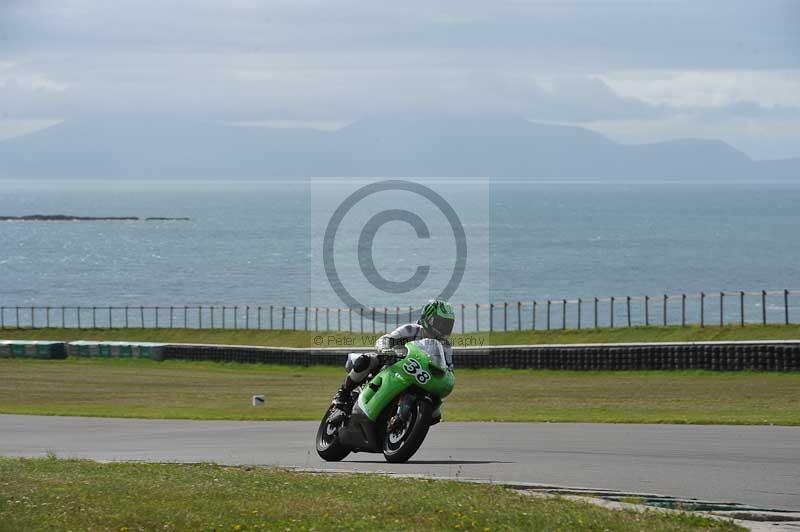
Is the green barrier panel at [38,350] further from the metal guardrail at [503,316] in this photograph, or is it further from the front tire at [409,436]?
the front tire at [409,436]

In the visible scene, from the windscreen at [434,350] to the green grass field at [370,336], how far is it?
107 ft

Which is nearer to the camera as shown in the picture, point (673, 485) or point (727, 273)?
point (673, 485)

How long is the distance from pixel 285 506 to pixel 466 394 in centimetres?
2762

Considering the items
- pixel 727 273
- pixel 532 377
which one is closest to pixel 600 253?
pixel 727 273

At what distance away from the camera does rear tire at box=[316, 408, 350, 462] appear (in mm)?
16109

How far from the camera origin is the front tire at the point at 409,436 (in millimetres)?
14703

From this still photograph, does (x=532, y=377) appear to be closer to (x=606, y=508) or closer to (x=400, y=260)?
(x=606, y=508)

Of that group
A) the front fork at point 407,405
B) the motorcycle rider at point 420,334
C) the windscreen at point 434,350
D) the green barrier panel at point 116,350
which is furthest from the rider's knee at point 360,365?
the green barrier panel at point 116,350

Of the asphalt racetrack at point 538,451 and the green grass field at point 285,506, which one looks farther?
the asphalt racetrack at point 538,451

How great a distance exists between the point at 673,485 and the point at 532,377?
32653mm

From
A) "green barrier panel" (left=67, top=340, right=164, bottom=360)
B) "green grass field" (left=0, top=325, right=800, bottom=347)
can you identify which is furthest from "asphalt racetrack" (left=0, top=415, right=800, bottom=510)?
"green barrier panel" (left=67, top=340, right=164, bottom=360)

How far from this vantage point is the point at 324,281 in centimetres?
16150

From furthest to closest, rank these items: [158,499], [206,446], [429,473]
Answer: [206,446], [429,473], [158,499]

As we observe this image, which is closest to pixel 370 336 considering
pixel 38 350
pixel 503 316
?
pixel 38 350
